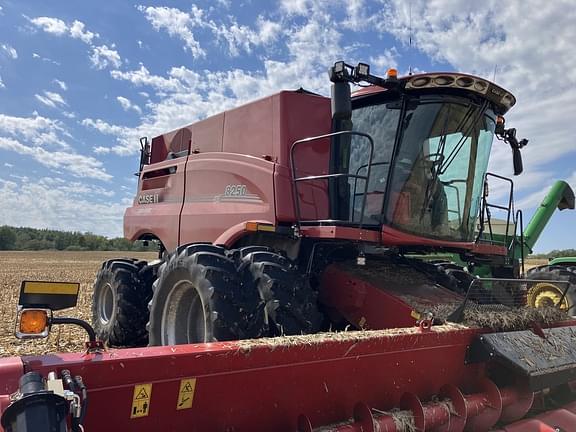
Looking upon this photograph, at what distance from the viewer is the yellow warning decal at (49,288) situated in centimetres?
240

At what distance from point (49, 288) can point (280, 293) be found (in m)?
1.61

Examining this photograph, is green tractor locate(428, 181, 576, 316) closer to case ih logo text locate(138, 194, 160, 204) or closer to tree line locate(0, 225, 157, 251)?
case ih logo text locate(138, 194, 160, 204)

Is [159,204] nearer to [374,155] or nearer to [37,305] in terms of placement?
[374,155]

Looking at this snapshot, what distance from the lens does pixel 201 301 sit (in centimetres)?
393

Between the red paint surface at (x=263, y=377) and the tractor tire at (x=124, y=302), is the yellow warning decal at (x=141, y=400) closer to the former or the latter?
the red paint surface at (x=263, y=377)

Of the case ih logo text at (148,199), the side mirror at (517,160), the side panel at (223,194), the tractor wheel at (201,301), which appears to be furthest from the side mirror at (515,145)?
the case ih logo text at (148,199)

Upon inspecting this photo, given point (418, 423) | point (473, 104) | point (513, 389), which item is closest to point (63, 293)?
point (418, 423)

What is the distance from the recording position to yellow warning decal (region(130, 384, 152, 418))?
2.15 m

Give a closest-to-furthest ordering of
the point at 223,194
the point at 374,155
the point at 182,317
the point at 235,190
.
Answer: the point at 182,317, the point at 374,155, the point at 235,190, the point at 223,194

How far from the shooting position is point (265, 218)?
465 cm

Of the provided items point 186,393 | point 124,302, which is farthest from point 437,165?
point 124,302

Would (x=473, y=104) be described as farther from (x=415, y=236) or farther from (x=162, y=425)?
(x=162, y=425)

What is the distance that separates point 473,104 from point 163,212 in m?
3.72

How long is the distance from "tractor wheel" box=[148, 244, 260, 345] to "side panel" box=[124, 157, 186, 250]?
1.81 m
